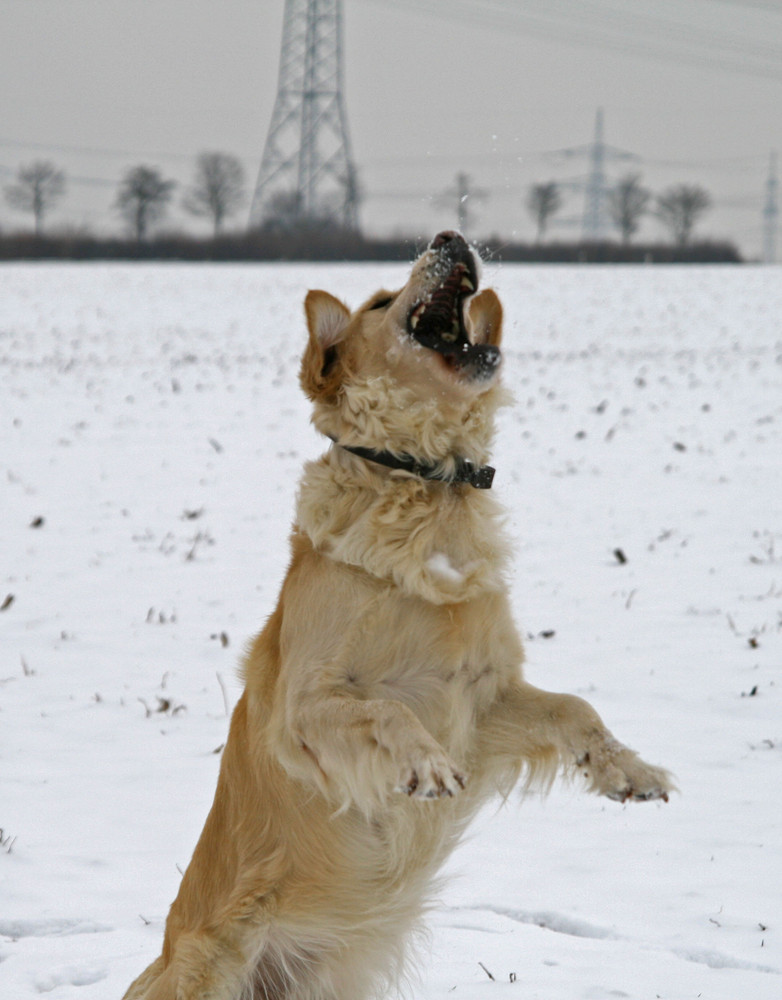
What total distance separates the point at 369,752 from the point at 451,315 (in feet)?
4.94

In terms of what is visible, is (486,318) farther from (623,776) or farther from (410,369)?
(623,776)

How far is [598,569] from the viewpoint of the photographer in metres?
6.48

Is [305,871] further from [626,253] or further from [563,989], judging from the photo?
[626,253]

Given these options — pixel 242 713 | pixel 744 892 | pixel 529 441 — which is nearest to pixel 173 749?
pixel 242 713

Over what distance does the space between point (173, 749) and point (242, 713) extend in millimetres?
1339

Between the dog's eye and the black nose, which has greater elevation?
the black nose

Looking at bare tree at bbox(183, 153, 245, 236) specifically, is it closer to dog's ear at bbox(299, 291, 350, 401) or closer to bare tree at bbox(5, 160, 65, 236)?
bare tree at bbox(5, 160, 65, 236)

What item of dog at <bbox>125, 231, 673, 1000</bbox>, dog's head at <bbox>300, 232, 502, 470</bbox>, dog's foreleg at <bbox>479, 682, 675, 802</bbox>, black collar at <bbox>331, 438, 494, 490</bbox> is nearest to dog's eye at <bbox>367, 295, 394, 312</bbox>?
dog's head at <bbox>300, 232, 502, 470</bbox>

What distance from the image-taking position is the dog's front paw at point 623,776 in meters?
2.68

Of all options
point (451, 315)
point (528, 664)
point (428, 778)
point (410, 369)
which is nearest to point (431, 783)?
point (428, 778)

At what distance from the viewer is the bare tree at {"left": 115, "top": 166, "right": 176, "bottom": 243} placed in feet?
Answer: 141

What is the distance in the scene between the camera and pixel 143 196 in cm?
4294

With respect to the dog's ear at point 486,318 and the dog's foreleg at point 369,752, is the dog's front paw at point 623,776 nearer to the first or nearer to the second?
the dog's foreleg at point 369,752

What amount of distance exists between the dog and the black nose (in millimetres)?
17
